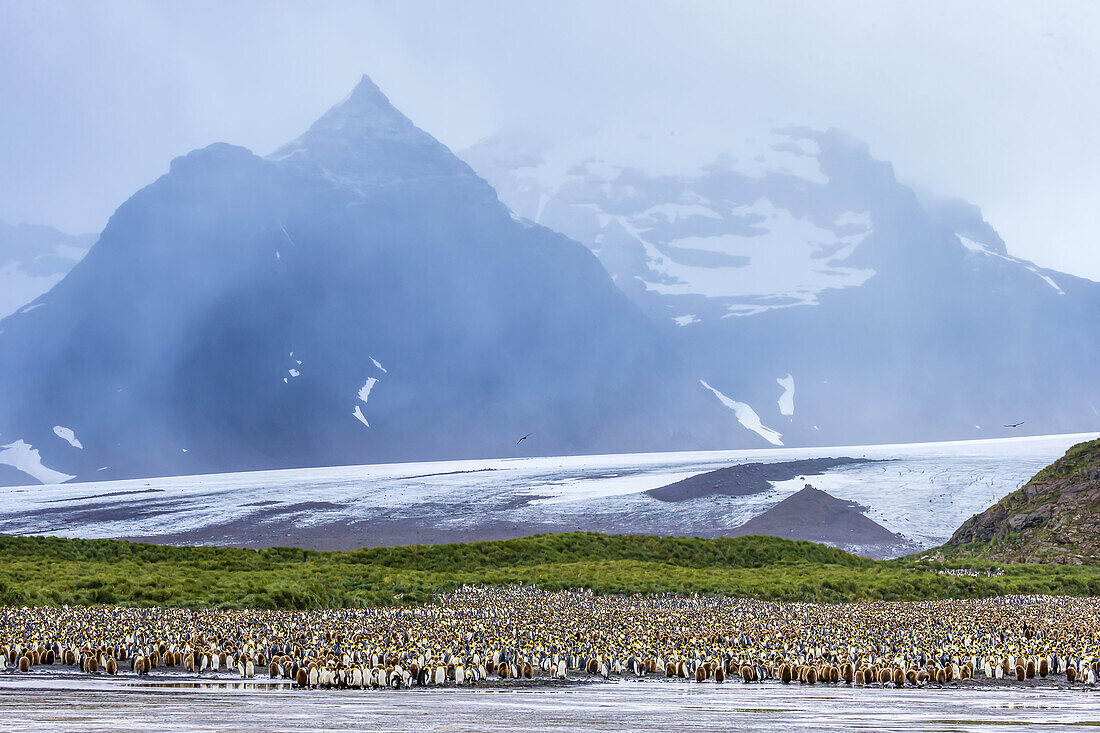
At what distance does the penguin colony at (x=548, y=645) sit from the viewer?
18.4 m

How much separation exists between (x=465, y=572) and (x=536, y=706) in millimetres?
43116

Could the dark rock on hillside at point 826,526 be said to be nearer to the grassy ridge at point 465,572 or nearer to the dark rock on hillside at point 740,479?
the dark rock on hillside at point 740,479

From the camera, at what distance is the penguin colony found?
1841 cm

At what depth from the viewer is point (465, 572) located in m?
55.6

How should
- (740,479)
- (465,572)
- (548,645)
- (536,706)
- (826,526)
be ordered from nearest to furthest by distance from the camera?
(536,706) < (548,645) < (465,572) < (826,526) < (740,479)

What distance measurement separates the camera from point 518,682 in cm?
1812

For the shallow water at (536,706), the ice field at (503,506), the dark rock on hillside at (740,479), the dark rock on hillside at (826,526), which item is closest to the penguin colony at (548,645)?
the shallow water at (536,706)

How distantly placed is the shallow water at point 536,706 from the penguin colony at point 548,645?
48.2 inches

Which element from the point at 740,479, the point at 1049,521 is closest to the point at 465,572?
the point at 1049,521

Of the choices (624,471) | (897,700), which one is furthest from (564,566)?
(624,471)

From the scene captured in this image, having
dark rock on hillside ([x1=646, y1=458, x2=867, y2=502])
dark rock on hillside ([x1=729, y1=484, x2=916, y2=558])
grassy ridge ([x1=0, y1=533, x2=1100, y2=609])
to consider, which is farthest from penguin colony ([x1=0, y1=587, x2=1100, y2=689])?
dark rock on hillside ([x1=646, y1=458, x2=867, y2=502])

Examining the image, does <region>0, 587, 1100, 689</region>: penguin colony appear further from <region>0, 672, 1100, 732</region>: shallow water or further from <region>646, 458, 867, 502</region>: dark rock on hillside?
<region>646, 458, 867, 502</region>: dark rock on hillside

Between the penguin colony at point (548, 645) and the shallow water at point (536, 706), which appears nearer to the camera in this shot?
the shallow water at point (536, 706)

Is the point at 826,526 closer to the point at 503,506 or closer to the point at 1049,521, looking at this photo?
the point at 1049,521
